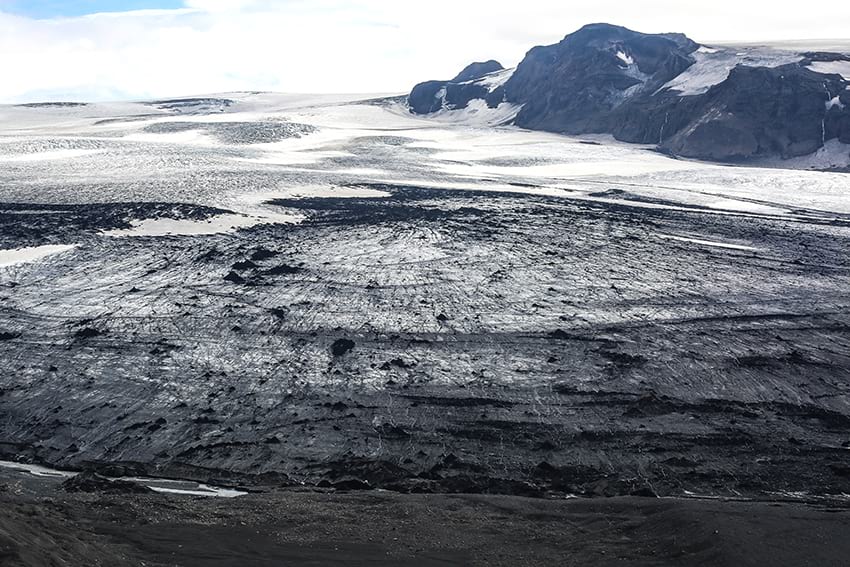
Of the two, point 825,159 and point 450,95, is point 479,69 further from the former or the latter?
point 825,159

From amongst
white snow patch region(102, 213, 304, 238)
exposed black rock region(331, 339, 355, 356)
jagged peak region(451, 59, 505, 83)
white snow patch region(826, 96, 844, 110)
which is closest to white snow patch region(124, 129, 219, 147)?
white snow patch region(102, 213, 304, 238)

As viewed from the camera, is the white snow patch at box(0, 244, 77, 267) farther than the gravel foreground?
Yes

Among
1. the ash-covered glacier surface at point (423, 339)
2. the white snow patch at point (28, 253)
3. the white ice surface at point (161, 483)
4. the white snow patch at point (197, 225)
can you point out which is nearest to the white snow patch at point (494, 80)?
the ash-covered glacier surface at point (423, 339)

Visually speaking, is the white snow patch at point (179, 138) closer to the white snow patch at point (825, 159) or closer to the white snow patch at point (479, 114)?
the white snow patch at point (825, 159)

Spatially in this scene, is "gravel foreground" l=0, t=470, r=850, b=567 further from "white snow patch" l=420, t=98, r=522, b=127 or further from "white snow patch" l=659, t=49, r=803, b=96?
"white snow patch" l=420, t=98, r=522, b=127

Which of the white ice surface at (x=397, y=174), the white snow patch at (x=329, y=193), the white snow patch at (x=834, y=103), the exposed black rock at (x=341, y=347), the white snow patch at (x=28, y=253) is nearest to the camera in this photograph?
the exposed black rock at (x=341, y=347)

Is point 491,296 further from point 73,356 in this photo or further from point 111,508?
point 111,508
